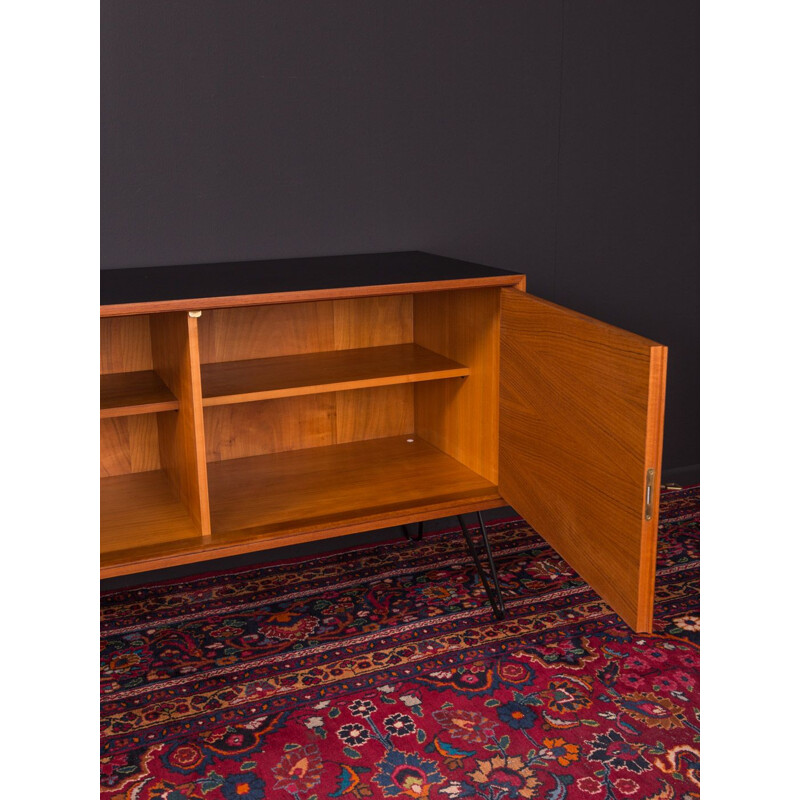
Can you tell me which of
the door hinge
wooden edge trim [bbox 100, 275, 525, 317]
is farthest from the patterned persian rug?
wooden edge trim [bbox 100, 275, 525, 317]

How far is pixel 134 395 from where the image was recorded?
6.47 ft

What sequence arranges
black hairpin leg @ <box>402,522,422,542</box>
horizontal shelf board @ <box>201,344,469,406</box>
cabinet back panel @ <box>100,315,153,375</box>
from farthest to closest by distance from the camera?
black hairpin leg @ <box>402,522,422,542</box>, cabinet back panel @ <box>100,315,153,375</box>, horizontal shelf board @ <box>201,344,469,406</box>

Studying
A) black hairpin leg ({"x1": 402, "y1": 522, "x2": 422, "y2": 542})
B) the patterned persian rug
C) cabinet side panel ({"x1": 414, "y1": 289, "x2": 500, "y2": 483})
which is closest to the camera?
the patterned persian rug

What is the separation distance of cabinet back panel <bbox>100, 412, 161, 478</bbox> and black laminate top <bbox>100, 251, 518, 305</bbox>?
41cm

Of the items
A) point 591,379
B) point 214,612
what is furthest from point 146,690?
point 591,379

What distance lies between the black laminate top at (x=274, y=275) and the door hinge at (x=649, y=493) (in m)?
0.73

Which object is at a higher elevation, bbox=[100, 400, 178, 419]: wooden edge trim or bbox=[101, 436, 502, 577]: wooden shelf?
bbox=[100, 400, 178, 419]: wooden edge trim

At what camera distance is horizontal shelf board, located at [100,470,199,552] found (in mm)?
1885

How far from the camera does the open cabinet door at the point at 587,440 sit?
142 centimetres

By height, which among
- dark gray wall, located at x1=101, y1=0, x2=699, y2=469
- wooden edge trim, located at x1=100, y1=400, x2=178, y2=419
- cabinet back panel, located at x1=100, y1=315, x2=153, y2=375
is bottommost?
wooden edge trim, located at x1=100, y1=400, x2=178, y2=419

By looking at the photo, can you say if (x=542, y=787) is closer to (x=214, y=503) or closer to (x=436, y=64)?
(x=214, y=503)

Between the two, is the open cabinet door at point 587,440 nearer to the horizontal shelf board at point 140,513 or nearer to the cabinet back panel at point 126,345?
the horizontal shelf board at point 140,513

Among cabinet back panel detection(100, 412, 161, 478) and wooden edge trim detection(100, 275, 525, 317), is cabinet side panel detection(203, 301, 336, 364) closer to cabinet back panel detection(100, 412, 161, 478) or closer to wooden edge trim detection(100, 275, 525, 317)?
cabinet back panel detection(100, 412, 161, 478)

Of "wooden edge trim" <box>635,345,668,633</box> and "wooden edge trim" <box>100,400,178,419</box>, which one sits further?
"wooden edge trim" <box>100,400,178,419</box>
